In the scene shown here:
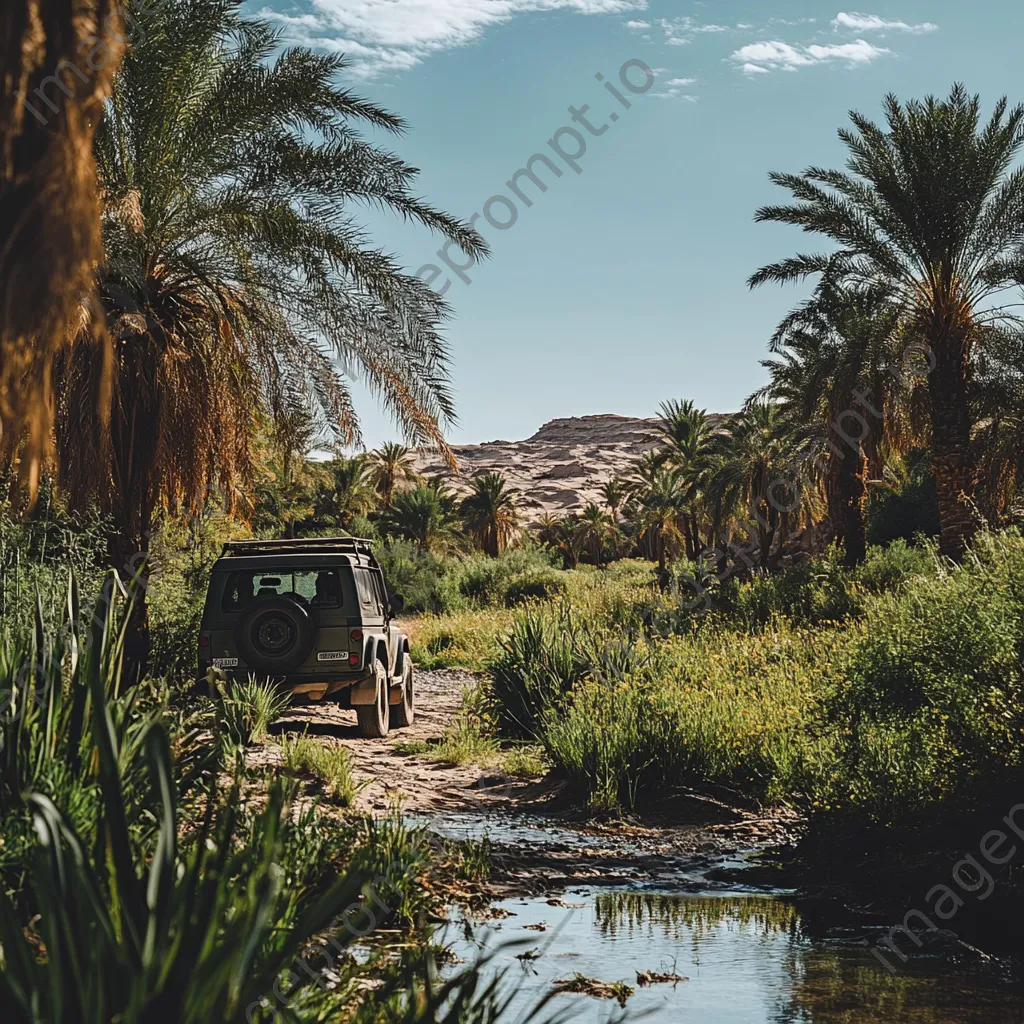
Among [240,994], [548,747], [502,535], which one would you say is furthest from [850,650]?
[502,535]

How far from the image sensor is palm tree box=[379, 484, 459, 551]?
162 feet

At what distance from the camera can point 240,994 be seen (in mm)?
2617

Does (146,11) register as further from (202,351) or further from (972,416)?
(972,416)

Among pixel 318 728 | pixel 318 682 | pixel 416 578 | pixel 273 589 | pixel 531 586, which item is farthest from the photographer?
pixel 531 586

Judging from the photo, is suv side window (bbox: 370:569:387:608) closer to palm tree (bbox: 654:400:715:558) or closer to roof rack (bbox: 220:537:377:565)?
roof rack (bbox: 220:537:377:565)

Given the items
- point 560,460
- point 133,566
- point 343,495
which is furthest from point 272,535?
point 560,460

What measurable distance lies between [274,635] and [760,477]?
27.9 metres

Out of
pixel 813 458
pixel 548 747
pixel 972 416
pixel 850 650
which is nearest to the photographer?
pixel 850 650

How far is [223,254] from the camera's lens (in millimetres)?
12320

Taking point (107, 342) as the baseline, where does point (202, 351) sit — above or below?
above

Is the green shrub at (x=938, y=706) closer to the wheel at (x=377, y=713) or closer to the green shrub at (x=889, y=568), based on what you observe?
the wheel at (x=377, y=713)

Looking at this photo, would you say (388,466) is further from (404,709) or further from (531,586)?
(404,709)

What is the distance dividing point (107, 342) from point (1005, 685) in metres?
6.81

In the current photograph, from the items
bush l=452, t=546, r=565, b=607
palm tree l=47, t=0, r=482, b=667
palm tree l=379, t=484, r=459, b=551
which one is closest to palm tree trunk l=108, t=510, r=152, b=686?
palm tree l=47, t=0, r=482, b=667
